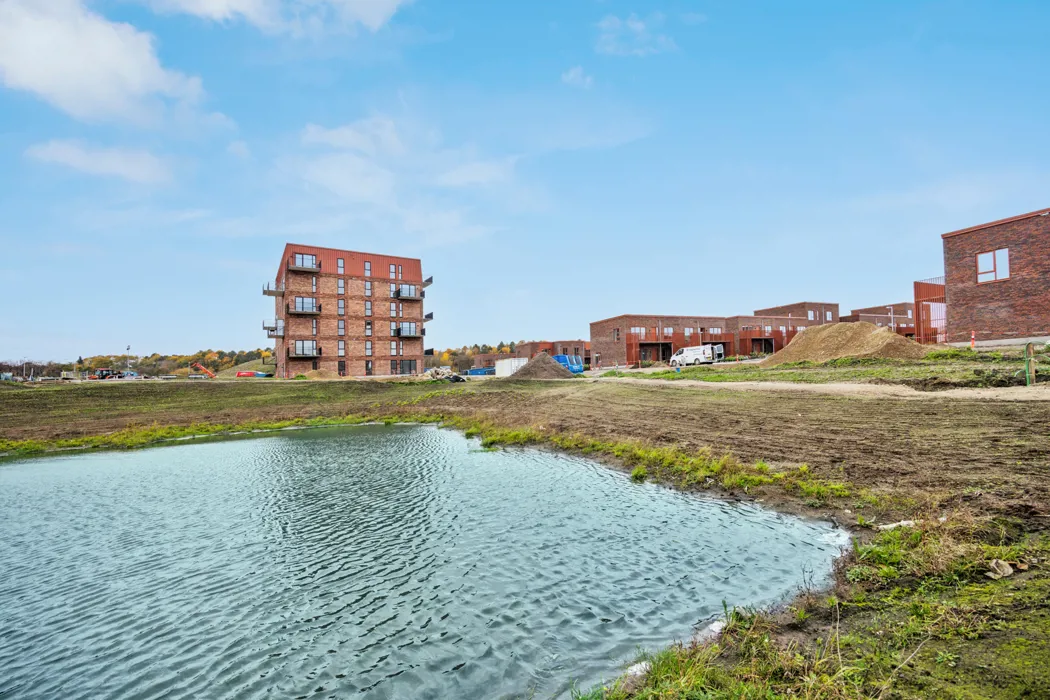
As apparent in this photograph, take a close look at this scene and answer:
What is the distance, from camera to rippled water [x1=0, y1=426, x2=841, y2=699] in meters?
5.11

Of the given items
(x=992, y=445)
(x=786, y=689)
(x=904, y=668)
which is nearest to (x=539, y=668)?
(x=786, y=689)

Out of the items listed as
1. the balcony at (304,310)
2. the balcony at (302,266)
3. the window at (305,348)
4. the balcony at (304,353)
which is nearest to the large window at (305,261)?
the balcony at (302,266)

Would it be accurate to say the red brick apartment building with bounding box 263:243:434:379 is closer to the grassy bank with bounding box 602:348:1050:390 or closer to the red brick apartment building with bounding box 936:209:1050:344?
the grassy bank with bounding box 602:348:1050:390

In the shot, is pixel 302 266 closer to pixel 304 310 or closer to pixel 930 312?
pixel 304 310

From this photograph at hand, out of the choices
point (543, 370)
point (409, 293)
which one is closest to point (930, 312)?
point (543, 370)

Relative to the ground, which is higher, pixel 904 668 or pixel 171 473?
pixel 904 668

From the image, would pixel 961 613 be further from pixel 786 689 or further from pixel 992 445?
pixel 992 445

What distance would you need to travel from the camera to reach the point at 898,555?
6113 mm

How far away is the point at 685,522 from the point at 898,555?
340cm

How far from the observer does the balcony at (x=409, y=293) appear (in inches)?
2869

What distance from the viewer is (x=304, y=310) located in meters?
63.8

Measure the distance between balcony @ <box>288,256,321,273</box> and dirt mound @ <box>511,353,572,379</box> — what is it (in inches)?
1384

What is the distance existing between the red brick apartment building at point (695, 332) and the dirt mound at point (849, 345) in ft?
104

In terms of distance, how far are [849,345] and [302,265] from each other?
206 ft
